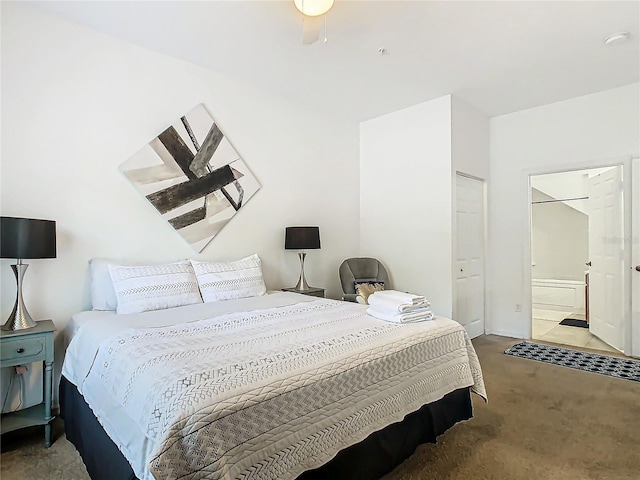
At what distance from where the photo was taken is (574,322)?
5.54 metres

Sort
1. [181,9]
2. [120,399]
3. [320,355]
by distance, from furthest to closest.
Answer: [181,9], [320,355], [120,399]

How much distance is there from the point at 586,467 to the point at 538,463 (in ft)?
0.78

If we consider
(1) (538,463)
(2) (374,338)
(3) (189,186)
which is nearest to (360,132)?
(3) (189,186)

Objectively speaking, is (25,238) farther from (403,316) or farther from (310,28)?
(403,316)

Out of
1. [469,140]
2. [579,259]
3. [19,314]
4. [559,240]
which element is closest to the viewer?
[19,314]

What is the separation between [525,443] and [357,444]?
4.06 feet

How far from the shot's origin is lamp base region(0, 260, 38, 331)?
7.34 feet

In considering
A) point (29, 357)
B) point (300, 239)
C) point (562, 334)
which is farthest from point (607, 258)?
point (29, 357)

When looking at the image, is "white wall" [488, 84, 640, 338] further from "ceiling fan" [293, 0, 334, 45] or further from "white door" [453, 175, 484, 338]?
"ceiling fan" [293, 0, 334, 45]

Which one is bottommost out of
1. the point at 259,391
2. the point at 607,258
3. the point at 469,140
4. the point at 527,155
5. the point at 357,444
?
the point at 357,444

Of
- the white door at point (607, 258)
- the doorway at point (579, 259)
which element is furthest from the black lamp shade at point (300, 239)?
the white door at point (607, 258)

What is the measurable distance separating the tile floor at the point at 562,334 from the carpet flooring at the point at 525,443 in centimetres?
130

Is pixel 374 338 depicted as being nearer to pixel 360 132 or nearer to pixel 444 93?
pixel 444 93

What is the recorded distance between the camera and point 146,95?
3.06 metres
